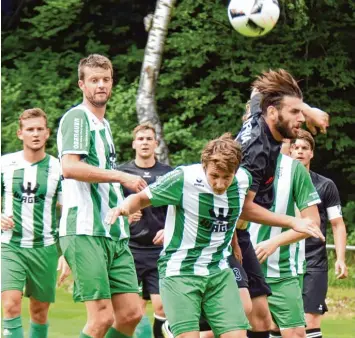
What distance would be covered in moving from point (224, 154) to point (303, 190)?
5.66 feet

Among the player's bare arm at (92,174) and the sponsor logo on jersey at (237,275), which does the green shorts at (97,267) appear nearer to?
the player's bare arm at (92,174)

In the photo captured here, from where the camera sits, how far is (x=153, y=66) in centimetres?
1608

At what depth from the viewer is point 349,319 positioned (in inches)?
476


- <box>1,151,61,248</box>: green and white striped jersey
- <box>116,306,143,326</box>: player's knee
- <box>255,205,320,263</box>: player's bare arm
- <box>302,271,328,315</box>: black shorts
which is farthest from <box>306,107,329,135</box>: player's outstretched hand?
<box>1,151,61,248</box>: green and white striped jersey

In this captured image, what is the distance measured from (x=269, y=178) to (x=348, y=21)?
11.5m

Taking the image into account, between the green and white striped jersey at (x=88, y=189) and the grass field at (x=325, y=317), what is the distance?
3.50 m

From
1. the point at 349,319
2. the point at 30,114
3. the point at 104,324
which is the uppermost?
the point at 30,114

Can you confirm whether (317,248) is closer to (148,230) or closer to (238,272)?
(148,230)

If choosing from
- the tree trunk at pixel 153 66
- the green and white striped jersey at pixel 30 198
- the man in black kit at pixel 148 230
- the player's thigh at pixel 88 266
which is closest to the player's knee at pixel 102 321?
the player's thigh at pixel 88 266

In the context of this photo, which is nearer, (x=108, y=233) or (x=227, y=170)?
(x=227, y=170)

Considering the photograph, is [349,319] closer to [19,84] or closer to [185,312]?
[185,312]

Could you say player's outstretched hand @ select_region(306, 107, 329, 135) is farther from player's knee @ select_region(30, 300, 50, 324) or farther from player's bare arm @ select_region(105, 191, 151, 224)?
player's knee @ select_region(30, 300, 50, 324)

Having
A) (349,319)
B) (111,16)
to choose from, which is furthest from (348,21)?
(349,319)

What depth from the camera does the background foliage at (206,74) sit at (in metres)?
17.6
